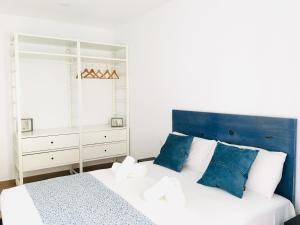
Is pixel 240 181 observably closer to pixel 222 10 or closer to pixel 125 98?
pixel 222 10

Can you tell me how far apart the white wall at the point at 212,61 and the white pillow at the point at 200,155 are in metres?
0.36

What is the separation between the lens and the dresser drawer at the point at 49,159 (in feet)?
11.2

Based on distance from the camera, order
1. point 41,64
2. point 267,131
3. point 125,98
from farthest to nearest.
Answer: point 125,98 < point 41,64 < point 267,131

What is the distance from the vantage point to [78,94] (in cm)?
372

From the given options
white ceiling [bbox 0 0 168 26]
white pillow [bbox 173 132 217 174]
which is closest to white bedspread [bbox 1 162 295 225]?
white pillow [bbox 173 132 217 174]

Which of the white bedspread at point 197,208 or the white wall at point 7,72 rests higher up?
the white wall at point 7,72

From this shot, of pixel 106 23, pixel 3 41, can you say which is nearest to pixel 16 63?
pixel 3 41

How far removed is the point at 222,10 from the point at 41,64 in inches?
106

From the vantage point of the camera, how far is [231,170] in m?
2.05

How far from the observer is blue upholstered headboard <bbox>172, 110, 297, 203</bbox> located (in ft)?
6.73

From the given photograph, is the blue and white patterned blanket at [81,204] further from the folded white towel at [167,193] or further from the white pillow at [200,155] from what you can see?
the white pillow at [200,155]

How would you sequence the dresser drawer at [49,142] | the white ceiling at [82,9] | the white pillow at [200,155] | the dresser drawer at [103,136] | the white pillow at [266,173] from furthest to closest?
1. the dresser drawer at [103,136]
2. the dresser drawer at [49,142]
3. the white ceiling at [82,9]
4. the white pillow at [200,155]
5. the white pillow at [266,173]

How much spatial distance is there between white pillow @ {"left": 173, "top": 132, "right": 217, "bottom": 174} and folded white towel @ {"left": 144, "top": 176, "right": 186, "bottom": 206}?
706mm

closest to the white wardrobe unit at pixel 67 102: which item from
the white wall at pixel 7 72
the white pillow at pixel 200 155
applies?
the white wall at pixel 7 72
